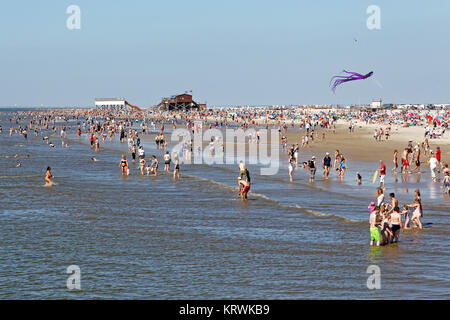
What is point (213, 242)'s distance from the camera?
1733 cm

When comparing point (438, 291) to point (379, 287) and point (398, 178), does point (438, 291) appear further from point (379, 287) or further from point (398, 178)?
point (398, 178)

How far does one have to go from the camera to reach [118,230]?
752 inches

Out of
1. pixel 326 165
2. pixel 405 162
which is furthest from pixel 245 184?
pixel 405 162

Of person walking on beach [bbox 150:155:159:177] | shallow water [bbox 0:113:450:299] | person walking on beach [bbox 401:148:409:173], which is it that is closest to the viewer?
shallow water [bbox 0:113:450:299]

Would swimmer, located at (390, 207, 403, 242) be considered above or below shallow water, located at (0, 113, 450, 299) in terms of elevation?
above

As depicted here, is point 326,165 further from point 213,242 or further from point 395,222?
point 213,242

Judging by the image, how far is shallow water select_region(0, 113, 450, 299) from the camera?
13.2m

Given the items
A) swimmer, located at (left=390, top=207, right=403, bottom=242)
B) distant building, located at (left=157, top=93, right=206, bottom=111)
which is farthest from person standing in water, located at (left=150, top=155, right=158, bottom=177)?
distant building, located at (left=157, top=93, right=206, bottom=111)

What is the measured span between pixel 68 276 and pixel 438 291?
8.43 m

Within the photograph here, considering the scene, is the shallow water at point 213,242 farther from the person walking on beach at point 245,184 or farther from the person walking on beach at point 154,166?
the person walking on beach at point 154,166

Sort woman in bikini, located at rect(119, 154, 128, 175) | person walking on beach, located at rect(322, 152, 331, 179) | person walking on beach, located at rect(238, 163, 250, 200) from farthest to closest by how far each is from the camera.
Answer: woman in bikini, located at rect(119, 154, 128, 175), person walking on beach, located at rect(322, 152, 331, 179), person walking on beach, located at rect(238, 163, 250, 200)

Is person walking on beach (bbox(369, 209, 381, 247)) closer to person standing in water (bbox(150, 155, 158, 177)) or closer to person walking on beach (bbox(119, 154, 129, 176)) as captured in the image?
person standing in water (bbox(150, 155, 158, 177))

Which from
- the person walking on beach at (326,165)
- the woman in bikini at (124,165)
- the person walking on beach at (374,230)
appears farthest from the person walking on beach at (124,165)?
the person walking on beach at (374,230)

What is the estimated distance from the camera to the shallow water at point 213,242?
13203 mm
